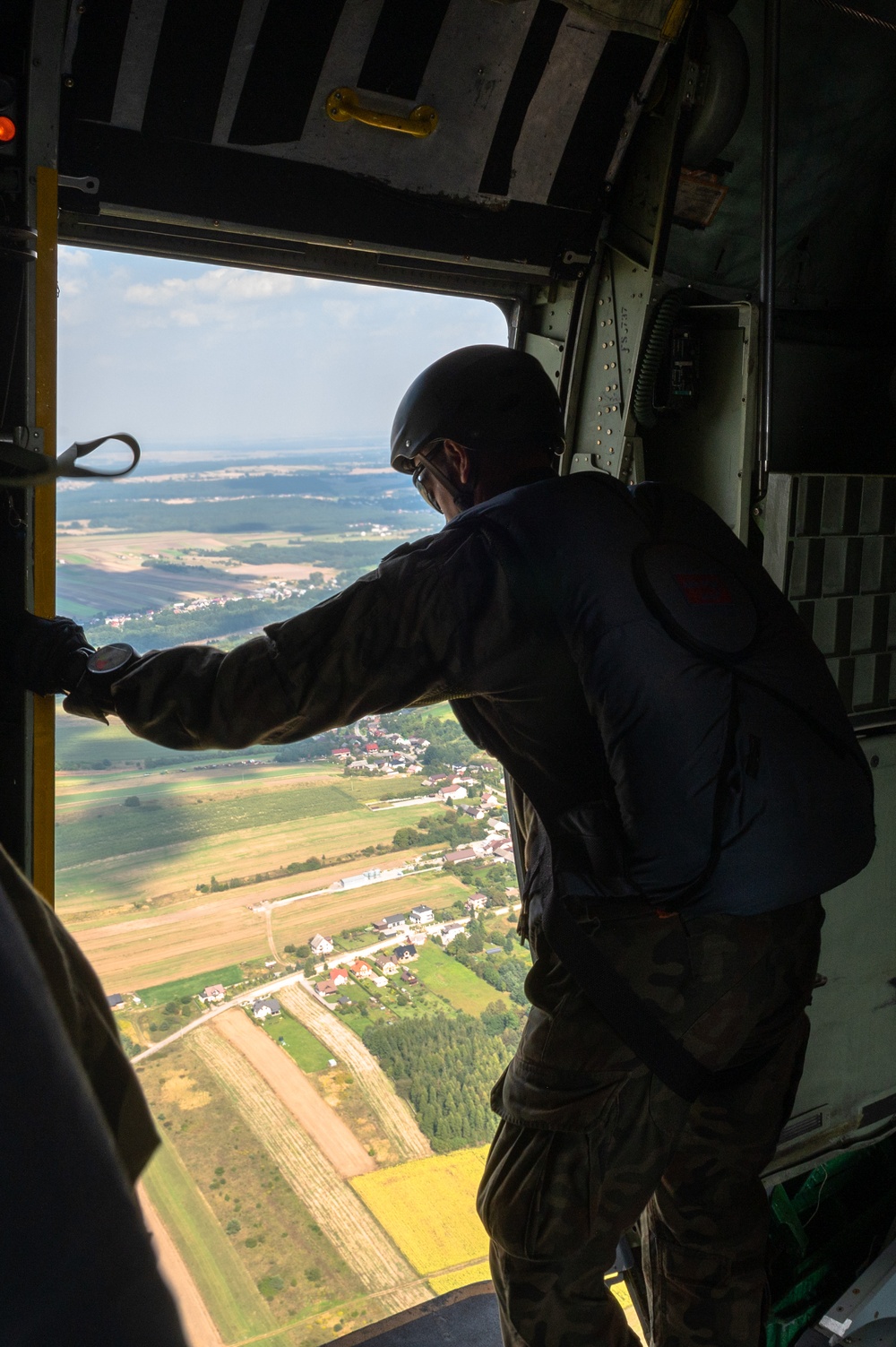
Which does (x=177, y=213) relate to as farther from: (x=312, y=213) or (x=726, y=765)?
(x=726, y=765)

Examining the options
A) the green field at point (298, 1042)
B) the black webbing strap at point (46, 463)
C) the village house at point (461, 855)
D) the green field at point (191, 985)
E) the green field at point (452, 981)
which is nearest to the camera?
the black webbing strap at point (46, 463)

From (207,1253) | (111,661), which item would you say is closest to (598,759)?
(111,661)

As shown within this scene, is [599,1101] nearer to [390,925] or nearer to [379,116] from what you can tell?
[390,925]

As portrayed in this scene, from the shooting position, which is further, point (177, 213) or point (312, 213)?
point (312, 213)

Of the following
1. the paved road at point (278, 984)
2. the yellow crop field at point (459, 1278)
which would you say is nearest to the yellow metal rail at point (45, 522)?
the paved road at point (278, 984)

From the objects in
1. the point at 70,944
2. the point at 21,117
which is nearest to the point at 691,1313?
the point at 70,944

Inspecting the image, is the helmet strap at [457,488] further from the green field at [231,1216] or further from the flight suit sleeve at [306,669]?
the green field at [231,1216]

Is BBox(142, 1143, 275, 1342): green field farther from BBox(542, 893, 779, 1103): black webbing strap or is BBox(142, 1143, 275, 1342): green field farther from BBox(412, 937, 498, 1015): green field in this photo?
BBox(542, 893, 779, 1103): black webbing strap
